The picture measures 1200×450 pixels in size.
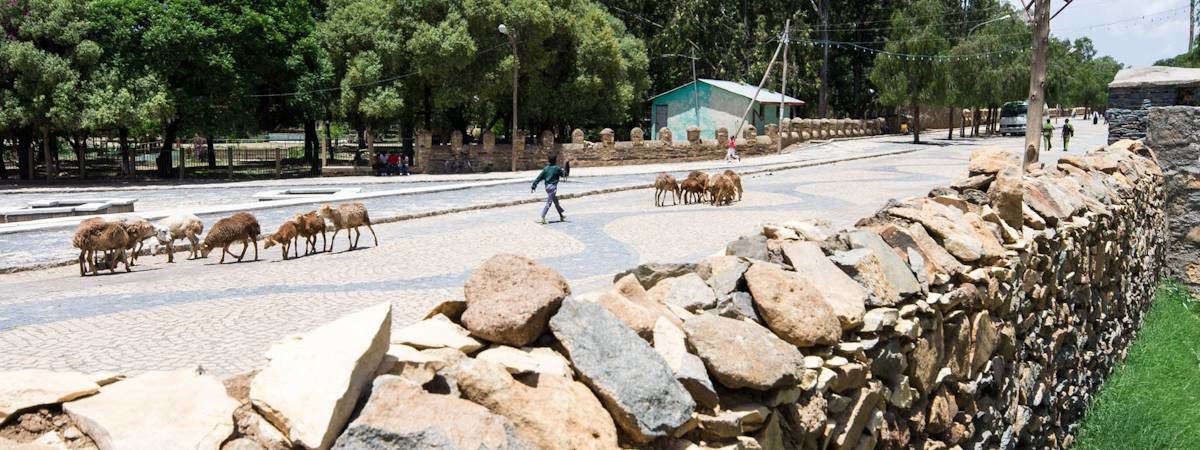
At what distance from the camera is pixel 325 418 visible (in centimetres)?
277

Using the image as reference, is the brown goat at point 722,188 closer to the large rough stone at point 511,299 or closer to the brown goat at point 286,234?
the brown goat at point 286,234

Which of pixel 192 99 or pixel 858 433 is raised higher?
pixel 192 99

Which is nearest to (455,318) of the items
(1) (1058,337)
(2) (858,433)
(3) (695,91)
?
(2) (858,433)

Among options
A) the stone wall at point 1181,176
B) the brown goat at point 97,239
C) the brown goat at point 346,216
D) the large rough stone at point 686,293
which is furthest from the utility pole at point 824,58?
the large rough stone at point 686,293

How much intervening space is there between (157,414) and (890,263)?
13.7 feet

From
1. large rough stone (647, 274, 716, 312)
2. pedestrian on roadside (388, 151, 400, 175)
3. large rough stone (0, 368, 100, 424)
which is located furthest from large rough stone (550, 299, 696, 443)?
pedestrian on roadside (388, 151, 400, 175)

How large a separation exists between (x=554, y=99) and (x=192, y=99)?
15.6m

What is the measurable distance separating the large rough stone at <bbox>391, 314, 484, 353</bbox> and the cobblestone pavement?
2.94 m

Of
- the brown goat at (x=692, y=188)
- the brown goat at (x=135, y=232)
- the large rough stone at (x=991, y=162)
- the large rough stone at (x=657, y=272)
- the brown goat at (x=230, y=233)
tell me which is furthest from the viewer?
the brown goat at (x=692, y=188)

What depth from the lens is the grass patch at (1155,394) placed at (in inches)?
352

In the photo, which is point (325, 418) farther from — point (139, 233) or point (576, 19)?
point (576, 19)

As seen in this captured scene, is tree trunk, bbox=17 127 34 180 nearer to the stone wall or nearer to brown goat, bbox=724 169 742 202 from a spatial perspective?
brown goat, bbox=724 169 742 202

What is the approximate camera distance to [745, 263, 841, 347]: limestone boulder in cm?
434

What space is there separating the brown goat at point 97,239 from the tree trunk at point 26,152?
93.4 feet
